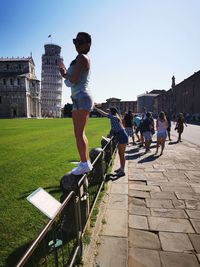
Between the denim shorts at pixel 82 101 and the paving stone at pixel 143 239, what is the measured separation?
218cm

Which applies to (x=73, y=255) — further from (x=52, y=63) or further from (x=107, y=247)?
(x=52, y=63)

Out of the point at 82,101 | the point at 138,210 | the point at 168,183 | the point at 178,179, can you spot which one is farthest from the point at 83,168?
the point at 178,179

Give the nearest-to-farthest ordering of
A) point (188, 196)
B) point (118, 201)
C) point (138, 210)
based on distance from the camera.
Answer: point (138, 210)
point (118, 201)
point (188, 196)

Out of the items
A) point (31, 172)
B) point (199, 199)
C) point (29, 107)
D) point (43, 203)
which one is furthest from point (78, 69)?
point (29, 107)

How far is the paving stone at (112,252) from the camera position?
10.4 feet

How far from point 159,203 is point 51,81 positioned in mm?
130759

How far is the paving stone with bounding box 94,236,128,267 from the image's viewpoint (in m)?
3.18

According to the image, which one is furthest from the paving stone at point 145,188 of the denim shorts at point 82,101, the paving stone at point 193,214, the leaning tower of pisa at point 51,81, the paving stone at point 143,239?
the leaning tower of pisa at point 51,81

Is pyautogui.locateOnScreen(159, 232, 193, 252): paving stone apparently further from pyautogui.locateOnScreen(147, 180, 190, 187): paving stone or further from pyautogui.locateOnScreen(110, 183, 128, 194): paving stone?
pyautogui.locateOnScreen(147, 180, 190, 187): paving stone

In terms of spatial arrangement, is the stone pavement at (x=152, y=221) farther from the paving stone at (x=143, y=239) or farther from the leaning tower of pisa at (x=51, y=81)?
the leaning tower of pisa at (x=51, y=81)

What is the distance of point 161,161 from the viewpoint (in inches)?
384

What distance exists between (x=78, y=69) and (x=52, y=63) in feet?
434

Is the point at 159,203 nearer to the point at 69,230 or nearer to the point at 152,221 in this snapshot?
the point at 152,221

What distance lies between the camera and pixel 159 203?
5270mm
